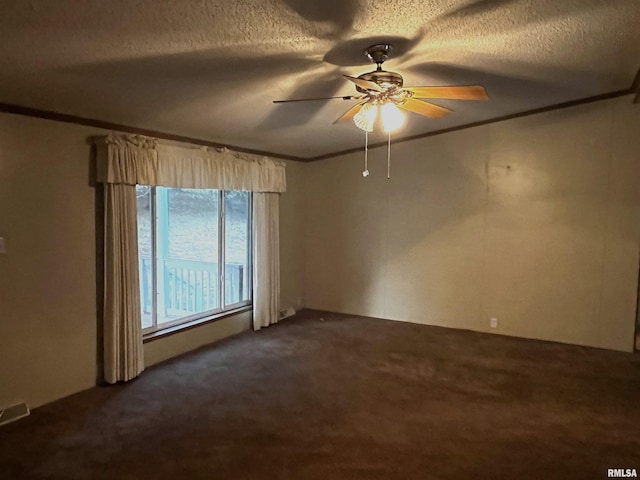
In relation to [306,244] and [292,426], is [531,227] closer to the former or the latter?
[306,244]

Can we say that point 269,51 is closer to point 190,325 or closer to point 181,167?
point 181,167

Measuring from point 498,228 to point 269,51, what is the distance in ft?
12.0

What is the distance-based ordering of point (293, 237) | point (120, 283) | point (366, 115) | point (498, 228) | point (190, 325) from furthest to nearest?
point (293, 237) → point (498, 228) → point (190, 325) → point (120, 283) → point (366, 115)

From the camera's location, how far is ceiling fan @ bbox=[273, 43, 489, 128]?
9.03ft

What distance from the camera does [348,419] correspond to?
3.23m

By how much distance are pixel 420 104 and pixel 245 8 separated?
5.08 feet

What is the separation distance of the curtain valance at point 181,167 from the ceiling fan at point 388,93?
5.17ft

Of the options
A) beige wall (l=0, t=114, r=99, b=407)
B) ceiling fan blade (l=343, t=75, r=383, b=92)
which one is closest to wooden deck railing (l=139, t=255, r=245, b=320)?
beige wall (l=0, t=114, r=99, b=407)

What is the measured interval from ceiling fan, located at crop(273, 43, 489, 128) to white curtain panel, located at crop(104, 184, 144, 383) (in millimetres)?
1738

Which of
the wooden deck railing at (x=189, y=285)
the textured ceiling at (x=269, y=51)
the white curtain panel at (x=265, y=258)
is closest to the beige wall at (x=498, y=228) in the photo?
the textured ceiling at (x=269, y=51)

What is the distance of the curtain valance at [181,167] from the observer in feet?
12.0

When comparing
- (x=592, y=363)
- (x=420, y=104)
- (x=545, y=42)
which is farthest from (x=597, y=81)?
(x=592, y=363)

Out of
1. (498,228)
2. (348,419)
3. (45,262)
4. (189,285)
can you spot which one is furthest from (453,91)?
(189,285)

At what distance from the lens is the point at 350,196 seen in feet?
20.4
